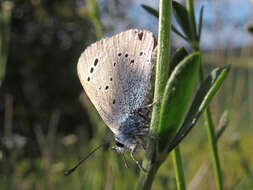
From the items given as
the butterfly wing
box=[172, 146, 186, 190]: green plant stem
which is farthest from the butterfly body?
box=[172, 146, 186, 190]: green plant stem

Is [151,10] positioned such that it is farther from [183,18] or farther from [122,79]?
[122,79]

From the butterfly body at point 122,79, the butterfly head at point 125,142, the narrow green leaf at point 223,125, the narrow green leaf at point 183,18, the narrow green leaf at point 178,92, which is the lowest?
the butterfly head at point 125,142

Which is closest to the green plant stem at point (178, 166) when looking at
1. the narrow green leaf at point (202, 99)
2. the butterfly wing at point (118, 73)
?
the narrow green leaf at point (202, 99)

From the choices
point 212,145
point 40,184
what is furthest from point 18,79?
point 212,145

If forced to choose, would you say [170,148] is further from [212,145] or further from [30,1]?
[30,1]

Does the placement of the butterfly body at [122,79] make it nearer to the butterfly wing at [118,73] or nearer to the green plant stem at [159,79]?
the butterfly wing at [118,73]
